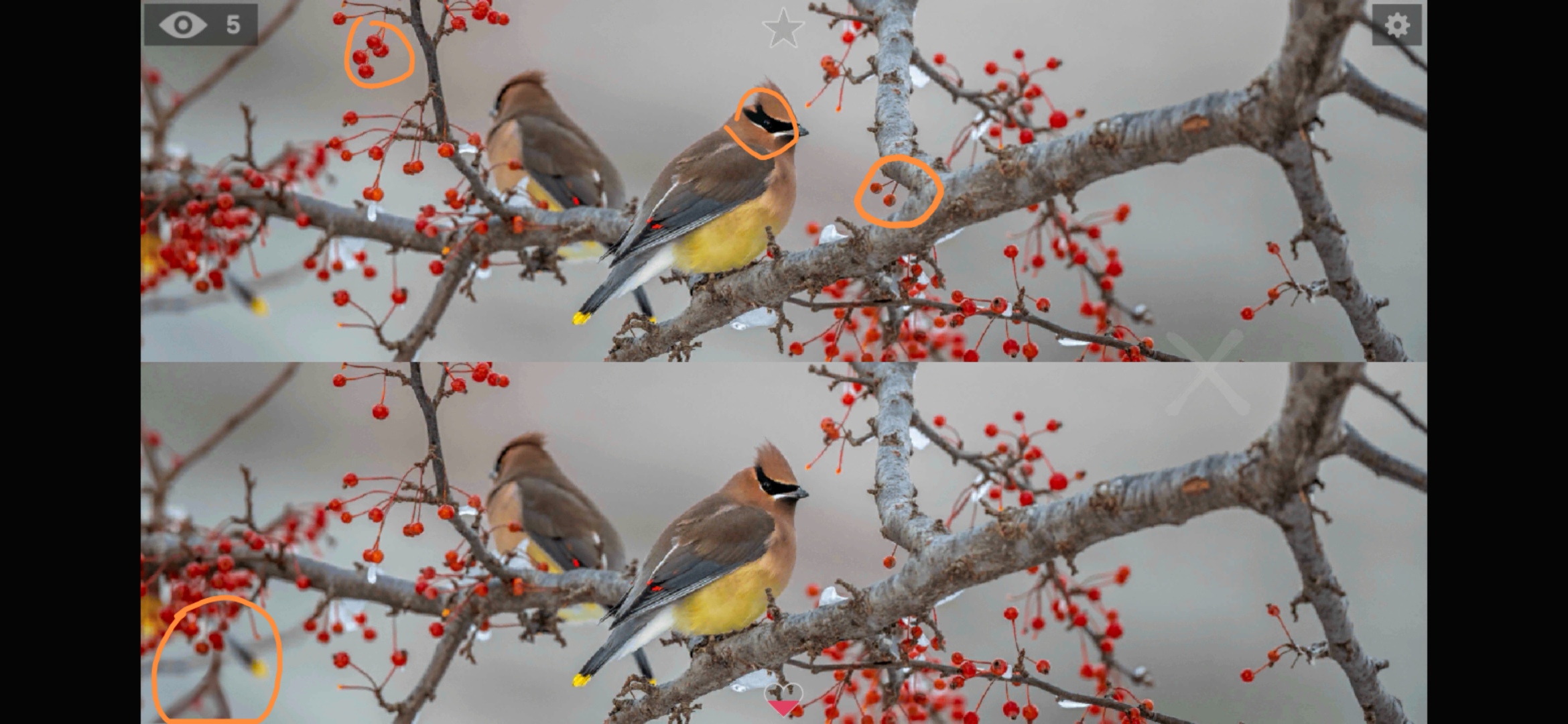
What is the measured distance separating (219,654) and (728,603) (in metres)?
1.13

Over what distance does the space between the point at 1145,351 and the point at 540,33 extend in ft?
4.47

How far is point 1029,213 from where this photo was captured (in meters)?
2.31

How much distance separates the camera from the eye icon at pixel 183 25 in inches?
95.5

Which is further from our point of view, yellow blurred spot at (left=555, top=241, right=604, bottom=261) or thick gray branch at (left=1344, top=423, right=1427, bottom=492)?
yellow blurred spot at (left=555, top=241, right=604, bottom=261)

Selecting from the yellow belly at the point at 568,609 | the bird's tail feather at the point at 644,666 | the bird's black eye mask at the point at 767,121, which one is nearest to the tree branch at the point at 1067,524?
the bird's tail feather at the point at 644,666

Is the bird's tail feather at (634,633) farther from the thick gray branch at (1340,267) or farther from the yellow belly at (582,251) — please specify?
the thick gray branch at (1340,267)

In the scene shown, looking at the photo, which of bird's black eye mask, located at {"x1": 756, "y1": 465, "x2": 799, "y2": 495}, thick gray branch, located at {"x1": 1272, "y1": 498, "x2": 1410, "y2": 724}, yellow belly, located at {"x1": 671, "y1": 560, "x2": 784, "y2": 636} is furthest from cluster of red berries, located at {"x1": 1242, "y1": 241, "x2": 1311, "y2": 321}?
yellow belly, located at {"x1": 671, "y1": 560, "x2": 784, "y2": 636}

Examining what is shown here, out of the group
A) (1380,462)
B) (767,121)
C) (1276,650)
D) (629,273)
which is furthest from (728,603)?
(1380,462)

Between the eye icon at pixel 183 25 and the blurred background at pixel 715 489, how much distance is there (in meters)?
0.68

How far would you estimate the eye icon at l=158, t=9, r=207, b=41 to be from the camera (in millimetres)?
2426

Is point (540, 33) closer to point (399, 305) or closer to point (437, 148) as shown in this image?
point (437, 148)

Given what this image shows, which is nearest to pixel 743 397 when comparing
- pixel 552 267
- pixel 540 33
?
pixel 552 267

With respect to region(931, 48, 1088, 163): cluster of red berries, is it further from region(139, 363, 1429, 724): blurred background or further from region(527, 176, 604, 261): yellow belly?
region(527, 176, 604, 261): yellow belly

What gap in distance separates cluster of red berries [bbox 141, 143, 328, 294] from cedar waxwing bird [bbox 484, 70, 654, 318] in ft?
1.24
